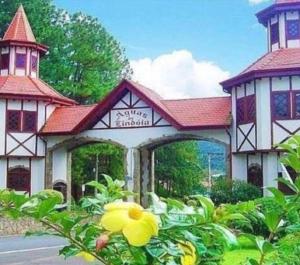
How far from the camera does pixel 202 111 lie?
21516 mm

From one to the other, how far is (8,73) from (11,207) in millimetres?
25181

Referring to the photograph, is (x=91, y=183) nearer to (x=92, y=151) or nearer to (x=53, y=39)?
(x=92, y=151)

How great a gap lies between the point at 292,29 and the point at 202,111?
188 inches

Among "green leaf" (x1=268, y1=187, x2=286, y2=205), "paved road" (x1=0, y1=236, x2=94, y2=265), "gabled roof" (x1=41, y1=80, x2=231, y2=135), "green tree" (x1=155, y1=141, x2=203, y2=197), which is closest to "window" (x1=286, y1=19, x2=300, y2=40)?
"gabled roof" (x1=41, y1=80, x2=231, y2=135)

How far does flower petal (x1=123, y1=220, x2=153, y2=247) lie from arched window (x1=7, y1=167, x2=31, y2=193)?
23202 mm

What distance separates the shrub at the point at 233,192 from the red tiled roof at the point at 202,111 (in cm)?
248

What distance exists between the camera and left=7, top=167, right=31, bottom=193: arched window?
23484 mm

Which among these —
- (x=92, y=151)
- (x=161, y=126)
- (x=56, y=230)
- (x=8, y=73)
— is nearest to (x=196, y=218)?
(x=56, y=230)

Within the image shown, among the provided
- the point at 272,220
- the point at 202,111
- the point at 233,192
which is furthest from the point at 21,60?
the point at 272,220

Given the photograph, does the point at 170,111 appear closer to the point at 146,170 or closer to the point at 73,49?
the point at 146,170

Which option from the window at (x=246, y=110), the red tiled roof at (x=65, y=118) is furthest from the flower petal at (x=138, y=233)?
the red tiled roof at (x=65, y=118)

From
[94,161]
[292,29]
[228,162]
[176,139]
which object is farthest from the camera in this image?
[94,161]

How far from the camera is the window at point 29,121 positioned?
23.5 meters

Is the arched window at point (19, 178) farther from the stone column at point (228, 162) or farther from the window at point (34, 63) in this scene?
the stone column at point (228, 162)
